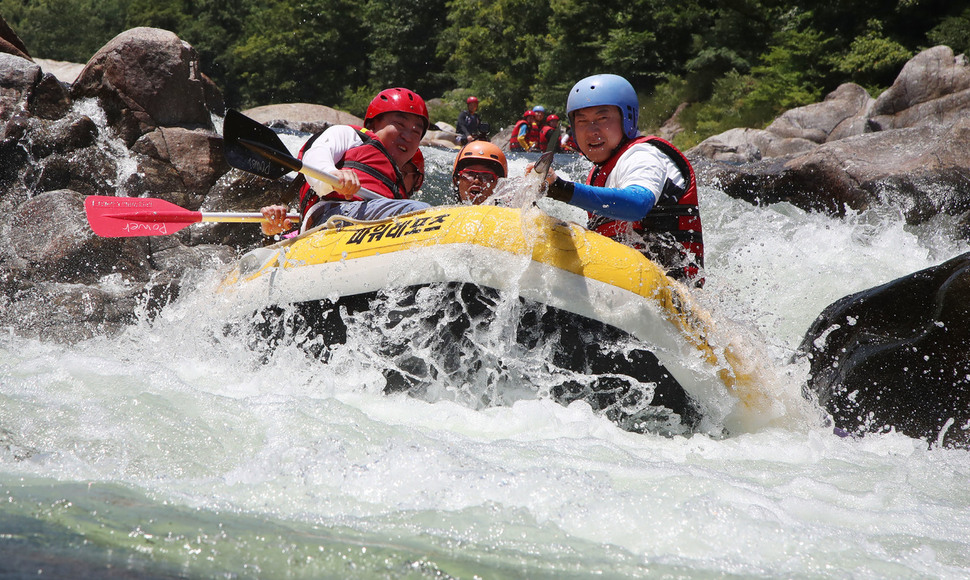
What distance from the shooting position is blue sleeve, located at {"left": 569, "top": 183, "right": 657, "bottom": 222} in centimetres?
301

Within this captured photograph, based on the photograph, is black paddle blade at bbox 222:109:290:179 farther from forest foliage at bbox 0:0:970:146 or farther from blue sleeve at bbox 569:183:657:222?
forest foliage at bbox 0:0:970:146

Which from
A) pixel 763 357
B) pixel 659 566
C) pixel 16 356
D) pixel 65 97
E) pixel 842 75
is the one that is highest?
pixel 842 75

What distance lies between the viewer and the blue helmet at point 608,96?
11.8ft

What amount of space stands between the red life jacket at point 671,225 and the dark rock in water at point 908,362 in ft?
3.02

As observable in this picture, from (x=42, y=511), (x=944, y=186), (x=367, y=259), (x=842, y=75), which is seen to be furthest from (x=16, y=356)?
(x=842, y=75)

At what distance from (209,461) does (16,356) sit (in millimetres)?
2236

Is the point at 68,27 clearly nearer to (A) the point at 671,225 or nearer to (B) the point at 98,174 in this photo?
(B) the point at 98,174

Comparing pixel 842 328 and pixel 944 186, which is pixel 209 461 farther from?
pixel 944 186

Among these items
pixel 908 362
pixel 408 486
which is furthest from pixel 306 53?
pixel 408 486

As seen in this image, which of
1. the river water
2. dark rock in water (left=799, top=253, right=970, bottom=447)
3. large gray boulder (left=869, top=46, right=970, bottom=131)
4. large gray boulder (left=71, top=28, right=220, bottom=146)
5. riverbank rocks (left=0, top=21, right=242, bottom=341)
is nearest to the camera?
the river water

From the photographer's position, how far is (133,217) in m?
4.80

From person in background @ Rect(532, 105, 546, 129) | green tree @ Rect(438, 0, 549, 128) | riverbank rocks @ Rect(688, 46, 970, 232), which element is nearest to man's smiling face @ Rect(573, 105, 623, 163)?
riverbank rocks @ Rect(688, 46, 970, 232)

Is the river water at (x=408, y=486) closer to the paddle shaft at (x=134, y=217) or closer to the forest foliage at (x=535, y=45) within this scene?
the paddle shaft at (x=134, y=217)

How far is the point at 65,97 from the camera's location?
7340 millimetres
